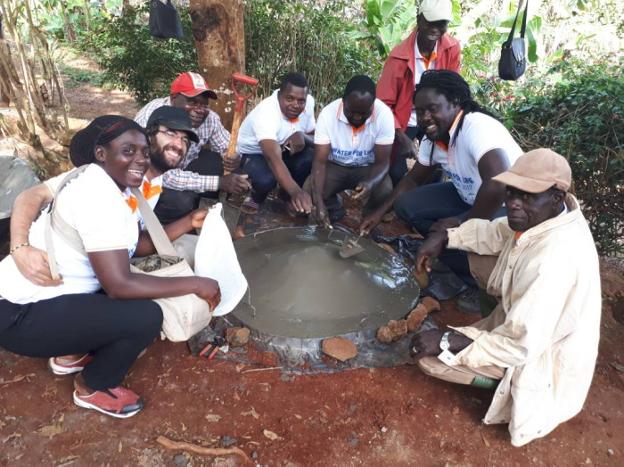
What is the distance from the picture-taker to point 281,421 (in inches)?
70.2

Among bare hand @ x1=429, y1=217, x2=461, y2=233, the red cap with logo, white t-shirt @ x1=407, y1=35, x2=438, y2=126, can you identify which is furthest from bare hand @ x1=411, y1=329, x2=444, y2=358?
white t-shirt @ x1=407, y1=35, x2=438, y2=126

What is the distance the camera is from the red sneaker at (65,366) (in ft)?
6.15

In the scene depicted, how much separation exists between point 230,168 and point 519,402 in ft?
7.14

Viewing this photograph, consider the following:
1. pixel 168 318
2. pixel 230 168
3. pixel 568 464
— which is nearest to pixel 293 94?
pixel 230 168

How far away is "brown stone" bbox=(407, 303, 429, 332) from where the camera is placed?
7.16 ft

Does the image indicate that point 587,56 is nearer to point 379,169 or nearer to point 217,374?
point 379,169

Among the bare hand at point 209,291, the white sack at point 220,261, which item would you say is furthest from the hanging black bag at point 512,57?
the bare hand at point 209,291

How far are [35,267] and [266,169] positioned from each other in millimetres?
1741

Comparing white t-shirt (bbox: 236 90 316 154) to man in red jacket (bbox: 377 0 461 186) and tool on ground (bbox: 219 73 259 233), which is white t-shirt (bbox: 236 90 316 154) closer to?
tool on ground (bbox: 219 73 259 233)

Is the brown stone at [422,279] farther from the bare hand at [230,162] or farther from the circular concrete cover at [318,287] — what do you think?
the bare hand at [230,162]

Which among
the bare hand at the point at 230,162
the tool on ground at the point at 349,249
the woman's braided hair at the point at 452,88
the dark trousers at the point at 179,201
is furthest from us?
the bare hand at the point at 230,162

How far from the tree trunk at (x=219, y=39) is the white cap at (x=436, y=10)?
4.00ft

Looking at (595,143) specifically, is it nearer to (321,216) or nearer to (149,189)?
(321,216)

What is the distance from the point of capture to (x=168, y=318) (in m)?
1.68
